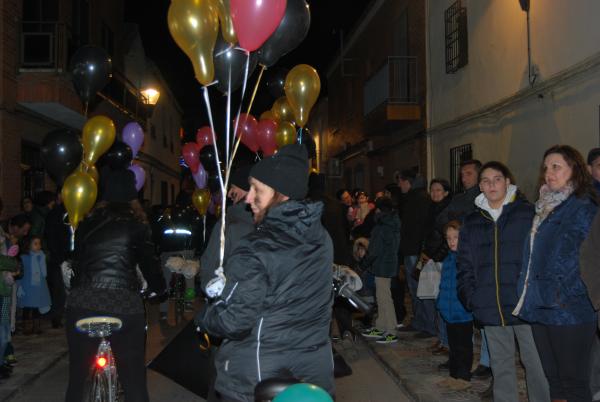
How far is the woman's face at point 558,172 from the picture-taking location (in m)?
4.49

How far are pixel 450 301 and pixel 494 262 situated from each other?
1.61 m

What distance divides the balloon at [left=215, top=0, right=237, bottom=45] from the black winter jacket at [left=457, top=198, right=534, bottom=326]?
2.39 m

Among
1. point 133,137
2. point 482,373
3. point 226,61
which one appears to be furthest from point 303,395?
point 133,137

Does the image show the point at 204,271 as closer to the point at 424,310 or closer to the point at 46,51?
the point at 424,310

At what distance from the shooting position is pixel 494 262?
5.00 m

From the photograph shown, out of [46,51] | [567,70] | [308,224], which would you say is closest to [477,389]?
[308,224]

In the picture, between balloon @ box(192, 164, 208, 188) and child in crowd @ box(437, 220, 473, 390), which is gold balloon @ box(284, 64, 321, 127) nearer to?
child in crowd @ box(437, 220, 473, 390)

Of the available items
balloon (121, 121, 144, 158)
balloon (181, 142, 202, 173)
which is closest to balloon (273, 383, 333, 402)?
balloon (121, 121, 144, 158)

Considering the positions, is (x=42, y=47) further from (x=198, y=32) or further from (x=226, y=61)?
(x=198, y=32)

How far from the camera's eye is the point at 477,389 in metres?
6.31

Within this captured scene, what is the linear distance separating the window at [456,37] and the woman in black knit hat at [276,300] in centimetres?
1140

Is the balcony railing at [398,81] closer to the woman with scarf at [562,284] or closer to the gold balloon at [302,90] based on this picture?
the gold balloon at [302,90]

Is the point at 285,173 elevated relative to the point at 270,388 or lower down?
elevated

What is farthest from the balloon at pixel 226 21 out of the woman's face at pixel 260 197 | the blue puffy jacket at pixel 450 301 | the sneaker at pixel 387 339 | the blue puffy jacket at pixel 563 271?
the sneaker at pixel 387 339
